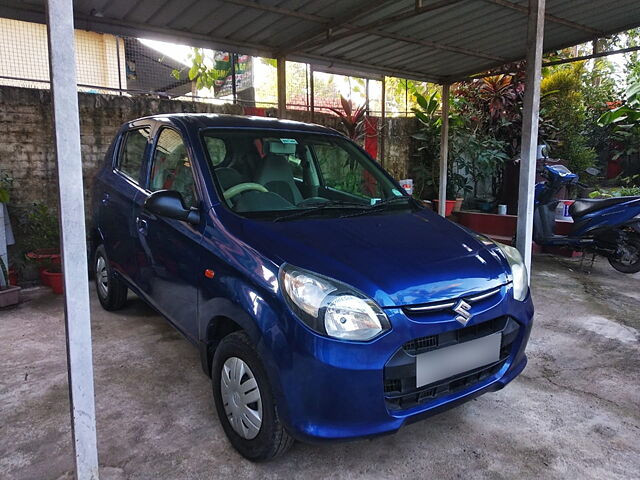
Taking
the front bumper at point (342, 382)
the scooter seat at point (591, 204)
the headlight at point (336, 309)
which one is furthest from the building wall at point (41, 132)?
the scooter seat at point (591, 204)

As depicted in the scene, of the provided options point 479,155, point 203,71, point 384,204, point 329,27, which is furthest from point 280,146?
point 203,71

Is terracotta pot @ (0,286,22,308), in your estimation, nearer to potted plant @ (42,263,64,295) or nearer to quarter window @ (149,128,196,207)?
potted plant @ (42,263,64,295)

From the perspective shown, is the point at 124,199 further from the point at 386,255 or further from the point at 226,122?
the point at 386,255

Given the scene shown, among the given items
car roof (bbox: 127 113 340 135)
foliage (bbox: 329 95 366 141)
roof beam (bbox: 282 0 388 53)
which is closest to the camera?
car roof (bbox: 127 113 340 135)

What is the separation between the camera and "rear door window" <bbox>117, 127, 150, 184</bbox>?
11.3 ft

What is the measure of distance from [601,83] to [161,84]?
9160 millimetres

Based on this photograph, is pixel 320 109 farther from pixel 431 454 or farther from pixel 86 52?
pixel 431 454

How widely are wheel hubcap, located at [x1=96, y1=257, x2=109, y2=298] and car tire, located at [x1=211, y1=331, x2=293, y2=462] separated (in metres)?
2.22

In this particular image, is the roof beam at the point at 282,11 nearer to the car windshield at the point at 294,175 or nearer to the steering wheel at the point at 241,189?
the car windshield at the point at 294,175

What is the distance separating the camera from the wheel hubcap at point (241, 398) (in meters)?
2.08

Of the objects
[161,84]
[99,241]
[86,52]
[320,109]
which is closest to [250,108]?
[320,109]

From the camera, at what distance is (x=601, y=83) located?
9.95 m

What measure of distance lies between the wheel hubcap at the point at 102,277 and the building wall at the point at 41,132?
1041 millimetres

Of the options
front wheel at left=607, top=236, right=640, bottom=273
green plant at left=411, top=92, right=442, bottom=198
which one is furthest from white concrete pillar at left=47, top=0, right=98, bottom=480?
green plant at left=411, top=92, right=442, bottom=198
